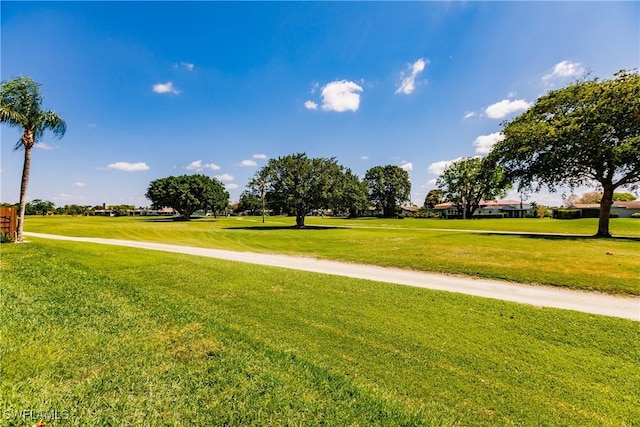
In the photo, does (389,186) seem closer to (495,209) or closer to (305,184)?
(495,209)

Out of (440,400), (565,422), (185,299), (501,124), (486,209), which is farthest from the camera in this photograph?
(486,209)

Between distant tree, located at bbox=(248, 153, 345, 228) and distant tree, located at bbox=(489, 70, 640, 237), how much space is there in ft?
57.1

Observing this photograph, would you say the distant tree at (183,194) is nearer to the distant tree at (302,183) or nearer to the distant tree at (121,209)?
the distant tree at (302,183)

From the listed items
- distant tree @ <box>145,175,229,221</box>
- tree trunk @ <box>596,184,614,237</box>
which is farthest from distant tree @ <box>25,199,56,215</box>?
tree trunk @ <box>596,184,614,237</box>

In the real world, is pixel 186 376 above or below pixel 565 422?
above

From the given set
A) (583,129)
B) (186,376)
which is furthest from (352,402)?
(583,129)

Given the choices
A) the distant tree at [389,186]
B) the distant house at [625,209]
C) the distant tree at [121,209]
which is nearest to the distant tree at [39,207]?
the distant tree at [121,209]

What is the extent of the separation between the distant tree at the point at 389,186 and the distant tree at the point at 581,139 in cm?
6172

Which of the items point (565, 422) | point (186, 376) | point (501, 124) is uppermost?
point (501, 124)

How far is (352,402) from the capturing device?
3559mm

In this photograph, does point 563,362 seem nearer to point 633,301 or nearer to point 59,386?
point 633,301

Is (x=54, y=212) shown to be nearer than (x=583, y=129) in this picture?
No

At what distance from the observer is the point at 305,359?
4523 millimetres

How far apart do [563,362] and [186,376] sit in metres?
5.73
